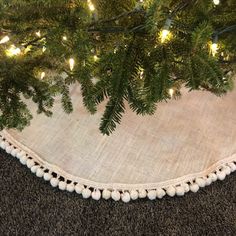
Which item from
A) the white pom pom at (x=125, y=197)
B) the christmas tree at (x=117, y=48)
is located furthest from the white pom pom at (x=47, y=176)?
the christmas tree at (x=117, y=48)

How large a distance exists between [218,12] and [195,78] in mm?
192

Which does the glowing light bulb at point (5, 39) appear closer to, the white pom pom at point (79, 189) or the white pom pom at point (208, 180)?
the white pom pom at point (79, 189)

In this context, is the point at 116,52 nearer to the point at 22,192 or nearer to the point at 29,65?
the point at 29,65

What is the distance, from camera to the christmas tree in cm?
72

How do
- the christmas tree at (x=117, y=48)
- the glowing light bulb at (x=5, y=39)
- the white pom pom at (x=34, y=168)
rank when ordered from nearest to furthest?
the christmas tree at (x=117, y=48), the glowing light bulb at (x=5, y=39), the white pom pom at (x=34, y=168)

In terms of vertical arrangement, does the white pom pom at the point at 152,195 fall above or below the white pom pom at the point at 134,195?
above

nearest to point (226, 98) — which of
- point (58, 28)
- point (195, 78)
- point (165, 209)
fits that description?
point (165, 209)

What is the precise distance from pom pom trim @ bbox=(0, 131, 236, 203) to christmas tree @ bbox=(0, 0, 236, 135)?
331mm

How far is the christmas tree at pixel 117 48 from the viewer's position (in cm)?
72

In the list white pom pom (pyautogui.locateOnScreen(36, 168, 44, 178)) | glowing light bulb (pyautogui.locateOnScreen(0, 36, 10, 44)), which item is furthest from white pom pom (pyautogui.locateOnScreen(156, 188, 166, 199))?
glowing light bulb (pyautogui.locateOnScreen(0, 36, 10, 44))

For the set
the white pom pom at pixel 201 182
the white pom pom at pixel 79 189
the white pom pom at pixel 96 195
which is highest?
the white pom pom at pixel 201 182

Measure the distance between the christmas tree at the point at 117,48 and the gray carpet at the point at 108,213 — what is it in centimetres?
35

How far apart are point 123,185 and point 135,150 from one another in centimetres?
12

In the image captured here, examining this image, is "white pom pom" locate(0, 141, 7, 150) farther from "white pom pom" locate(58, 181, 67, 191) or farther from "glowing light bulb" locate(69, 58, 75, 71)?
"glowing light bulb" locate(69, 58, 75, 71)
